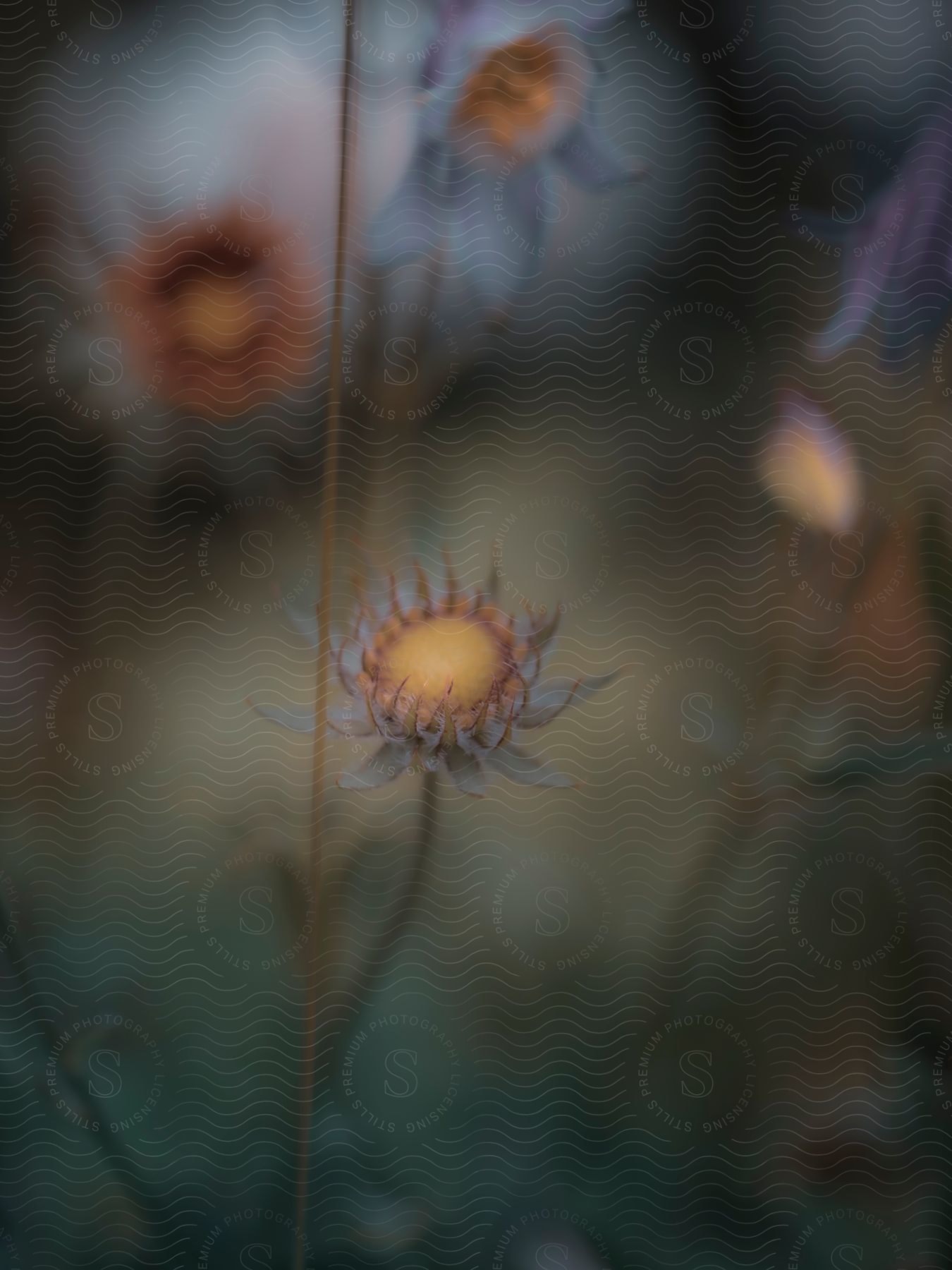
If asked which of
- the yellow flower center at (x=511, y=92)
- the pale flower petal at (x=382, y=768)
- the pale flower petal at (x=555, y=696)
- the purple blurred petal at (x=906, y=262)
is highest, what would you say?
the yellow flower center at (x=511, y=92)

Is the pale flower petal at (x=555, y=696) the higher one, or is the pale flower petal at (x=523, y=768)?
the pale flower petal at (x=555, y=696)

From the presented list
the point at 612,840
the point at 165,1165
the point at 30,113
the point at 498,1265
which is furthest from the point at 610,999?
the point at 30,113

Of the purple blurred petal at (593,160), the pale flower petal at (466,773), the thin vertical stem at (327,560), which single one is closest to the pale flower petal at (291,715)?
the thin vertical stem at (327,560)

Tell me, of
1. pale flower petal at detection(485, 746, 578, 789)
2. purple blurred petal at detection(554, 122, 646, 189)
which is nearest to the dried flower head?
pale flower petal at detection(485, 746, 578, 789)

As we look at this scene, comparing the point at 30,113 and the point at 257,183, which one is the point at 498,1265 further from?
the point at 30,113

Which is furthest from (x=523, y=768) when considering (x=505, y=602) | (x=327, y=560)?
(x=327, y=560)

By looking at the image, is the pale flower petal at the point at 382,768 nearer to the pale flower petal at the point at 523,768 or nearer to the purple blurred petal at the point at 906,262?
the pale flower petal at the point at 523,768

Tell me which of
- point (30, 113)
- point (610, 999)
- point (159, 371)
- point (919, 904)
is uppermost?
point (30, 113)

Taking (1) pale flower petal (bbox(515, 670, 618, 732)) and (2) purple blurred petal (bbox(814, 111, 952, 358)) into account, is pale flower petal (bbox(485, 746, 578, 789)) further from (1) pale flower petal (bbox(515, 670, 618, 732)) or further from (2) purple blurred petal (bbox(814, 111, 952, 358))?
(2) purple blurred petal (bbox(814, 111, 952, 358))
